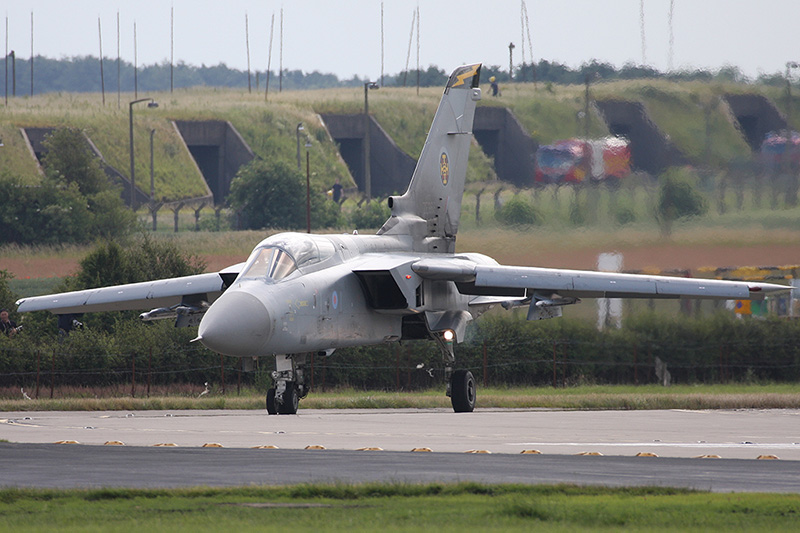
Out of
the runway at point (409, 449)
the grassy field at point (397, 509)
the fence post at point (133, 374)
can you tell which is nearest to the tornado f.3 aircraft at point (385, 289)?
the runway at point (409, 449)

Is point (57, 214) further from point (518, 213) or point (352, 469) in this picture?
point (352, 469)

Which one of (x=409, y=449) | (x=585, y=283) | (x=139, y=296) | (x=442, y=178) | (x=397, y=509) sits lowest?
(x=409, y=449)

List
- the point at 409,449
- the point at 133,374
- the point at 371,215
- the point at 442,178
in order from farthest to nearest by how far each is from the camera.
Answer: the point at 371,215, the point at 133,374, the point at 442,178, the point at 409,449

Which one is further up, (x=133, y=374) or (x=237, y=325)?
(x=237, y=325)

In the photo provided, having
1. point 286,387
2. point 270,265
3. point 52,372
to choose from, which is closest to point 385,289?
point 286,387

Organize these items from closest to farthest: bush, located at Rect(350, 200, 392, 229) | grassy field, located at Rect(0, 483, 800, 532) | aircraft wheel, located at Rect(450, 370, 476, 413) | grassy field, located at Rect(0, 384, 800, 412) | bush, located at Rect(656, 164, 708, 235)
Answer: grassy field, located at Rect(0, 483, 800, 532)
aircraft wheel, located at Rect(450, 370, 476, 413)
grassy field, located at Rect(0, 384, 800, 412)
bush, located at Rect(656, 164, 708, 235)
bush, located at Rect(350, 200, 392, 229)

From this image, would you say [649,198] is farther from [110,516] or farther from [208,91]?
[208,91]

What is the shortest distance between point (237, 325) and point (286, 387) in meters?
2.47

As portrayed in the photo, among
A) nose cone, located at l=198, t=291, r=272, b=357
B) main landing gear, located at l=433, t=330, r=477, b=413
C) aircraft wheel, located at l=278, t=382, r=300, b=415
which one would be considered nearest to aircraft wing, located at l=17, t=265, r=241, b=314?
aircraft wheel, located at l=278, t=382, r=300, b=415

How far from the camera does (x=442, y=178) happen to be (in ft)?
80.0

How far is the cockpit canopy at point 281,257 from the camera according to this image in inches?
717

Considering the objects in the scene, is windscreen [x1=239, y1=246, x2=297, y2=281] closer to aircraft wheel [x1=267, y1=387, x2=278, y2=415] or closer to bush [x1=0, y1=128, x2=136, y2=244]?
aircraft wheel [x1=267, y1=387, x2=278, y2=415]

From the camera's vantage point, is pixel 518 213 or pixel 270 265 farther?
pixel 518 213

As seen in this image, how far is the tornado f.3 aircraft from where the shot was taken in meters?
17.9
